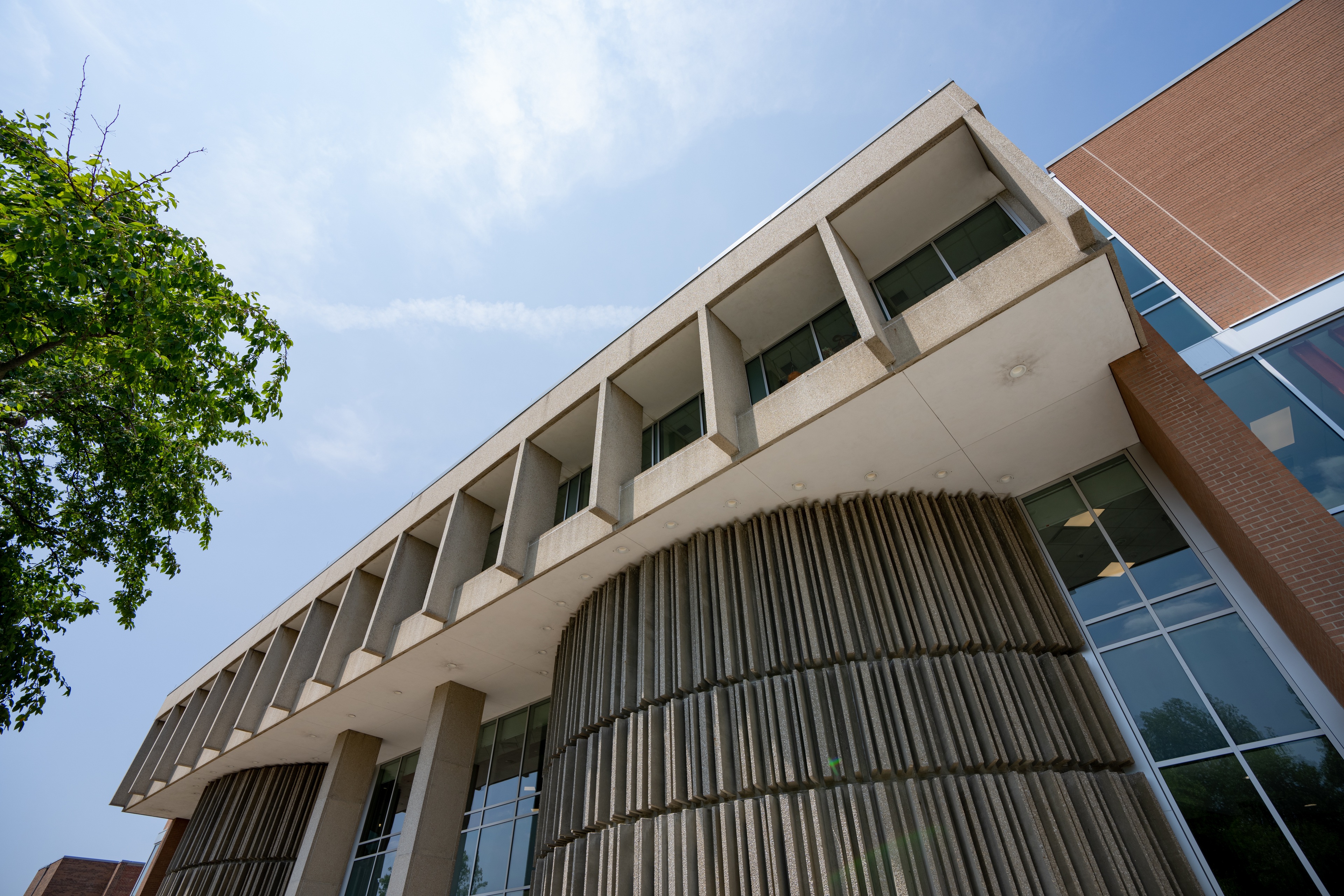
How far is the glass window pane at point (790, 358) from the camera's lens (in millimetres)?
10758

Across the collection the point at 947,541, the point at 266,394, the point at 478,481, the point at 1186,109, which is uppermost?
the point at 1186,109

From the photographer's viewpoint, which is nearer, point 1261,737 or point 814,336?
point 1261,737

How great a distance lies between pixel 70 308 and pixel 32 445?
3437mm

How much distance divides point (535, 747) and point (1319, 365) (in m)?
13.9

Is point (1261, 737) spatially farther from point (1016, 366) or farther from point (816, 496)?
point (816, 496)

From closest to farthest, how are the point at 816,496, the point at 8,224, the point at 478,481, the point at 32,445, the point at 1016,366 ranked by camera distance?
1. the point at 8,224
2. the point at 1016,366
3. the point at 32,445
4. the point at 816,496
5. the point at 478,481

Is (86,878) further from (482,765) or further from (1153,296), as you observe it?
(1153,296)

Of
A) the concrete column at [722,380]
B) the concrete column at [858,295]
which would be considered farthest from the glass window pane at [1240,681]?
the concrete column at [722,380]

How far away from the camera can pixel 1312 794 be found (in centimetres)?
652

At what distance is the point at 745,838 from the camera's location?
23.8 feet

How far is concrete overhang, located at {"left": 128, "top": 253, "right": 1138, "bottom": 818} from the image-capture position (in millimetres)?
7555

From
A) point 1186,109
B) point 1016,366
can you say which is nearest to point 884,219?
point 1016,366

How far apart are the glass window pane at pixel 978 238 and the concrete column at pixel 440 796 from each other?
12314 mm

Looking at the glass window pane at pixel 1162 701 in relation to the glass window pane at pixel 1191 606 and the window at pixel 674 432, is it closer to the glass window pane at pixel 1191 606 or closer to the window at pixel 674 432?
the glass window pane at pixel 1191 606
